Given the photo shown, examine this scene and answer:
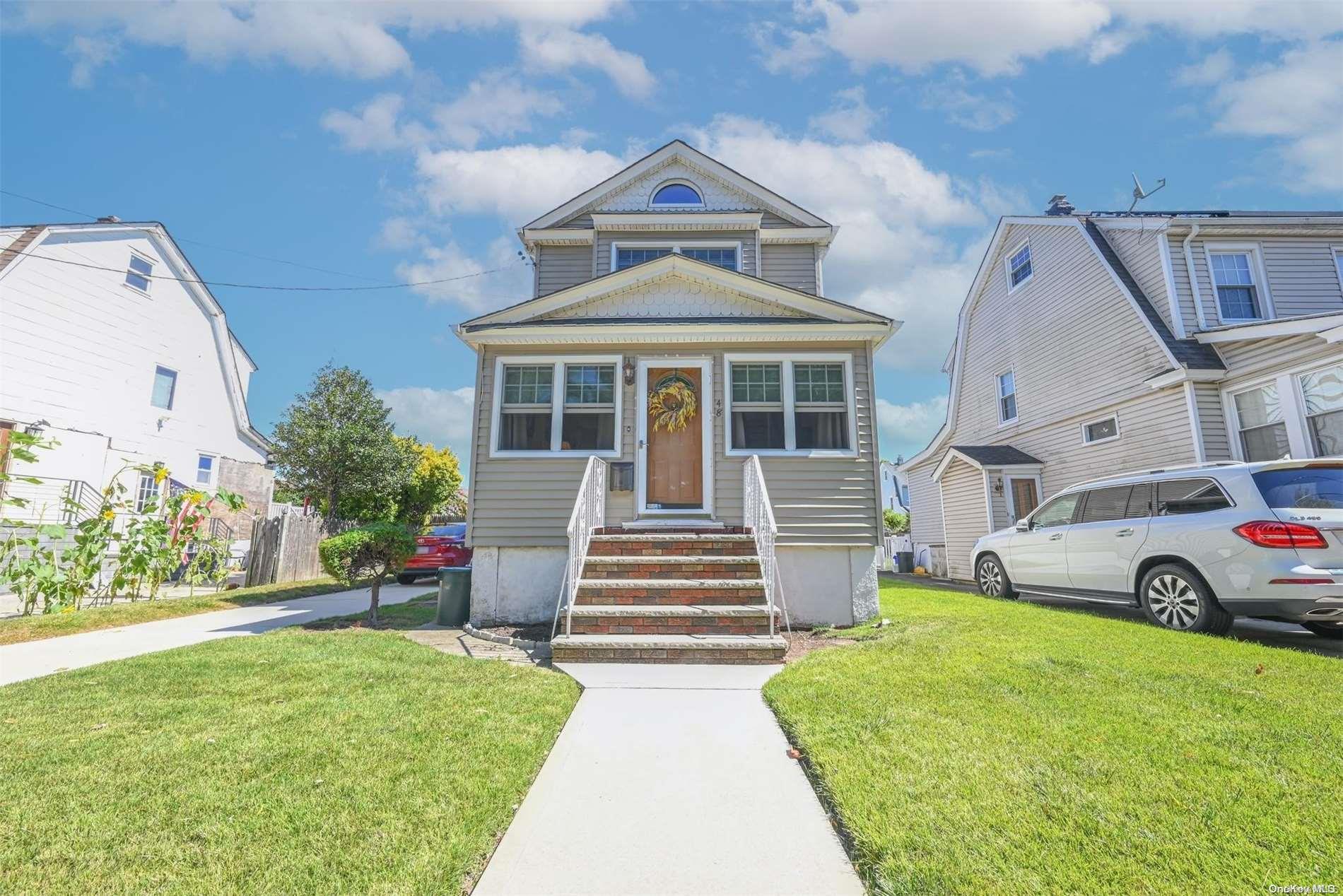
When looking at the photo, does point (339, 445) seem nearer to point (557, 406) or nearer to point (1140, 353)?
A: point (557, 406)

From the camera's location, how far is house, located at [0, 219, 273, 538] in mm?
11453

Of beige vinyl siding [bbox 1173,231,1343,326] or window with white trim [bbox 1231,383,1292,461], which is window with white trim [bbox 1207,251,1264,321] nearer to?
beige vinyl siding [bbox 1173,231,1343,326]

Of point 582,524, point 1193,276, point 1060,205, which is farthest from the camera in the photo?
point 1060,205

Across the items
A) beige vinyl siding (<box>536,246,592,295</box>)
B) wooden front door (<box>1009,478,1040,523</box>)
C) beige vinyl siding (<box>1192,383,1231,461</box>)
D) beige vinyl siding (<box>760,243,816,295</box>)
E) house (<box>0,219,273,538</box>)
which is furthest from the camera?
wooden front door (<box>1009,478,1040,523</box>)

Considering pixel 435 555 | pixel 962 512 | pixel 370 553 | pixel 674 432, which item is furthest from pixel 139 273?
pixel 962 512

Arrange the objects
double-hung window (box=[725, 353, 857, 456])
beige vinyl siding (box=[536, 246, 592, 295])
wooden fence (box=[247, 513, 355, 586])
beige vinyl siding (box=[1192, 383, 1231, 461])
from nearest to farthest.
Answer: double-hung window (box=[725, 353, 857, 456]) < beige vinyl siding (box=[1192, 383, 1231, 461]) < beige vinyl siding (box=[536, 246, 592, 295]) < wooden fence (box=[247, 513, 355, 586])

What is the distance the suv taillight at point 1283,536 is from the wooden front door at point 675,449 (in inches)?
227

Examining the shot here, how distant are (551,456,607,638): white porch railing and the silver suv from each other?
6.28 meters

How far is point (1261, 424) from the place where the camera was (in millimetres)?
9094

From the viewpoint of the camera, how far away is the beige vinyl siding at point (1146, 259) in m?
10.6

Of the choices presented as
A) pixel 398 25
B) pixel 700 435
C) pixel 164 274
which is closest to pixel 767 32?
pixel 398 25

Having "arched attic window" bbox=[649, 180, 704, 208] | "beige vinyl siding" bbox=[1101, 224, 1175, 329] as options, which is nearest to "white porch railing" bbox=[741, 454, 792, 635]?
"arched attic window" bbox=[649, 180, 704, 208]

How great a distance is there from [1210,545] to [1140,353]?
22.6 ft

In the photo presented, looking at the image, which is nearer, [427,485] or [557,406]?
[557,406]
